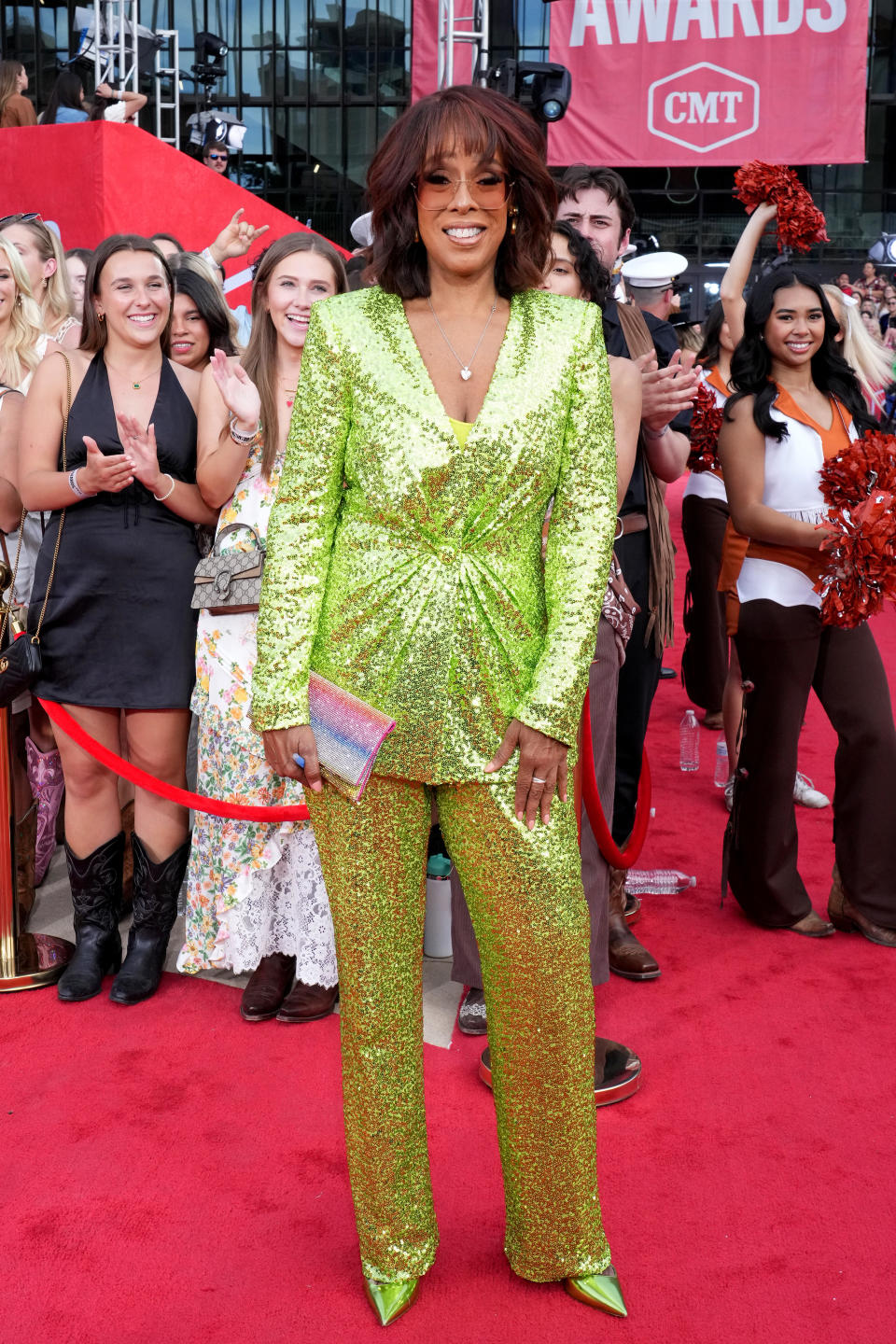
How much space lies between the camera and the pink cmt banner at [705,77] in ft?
41.1

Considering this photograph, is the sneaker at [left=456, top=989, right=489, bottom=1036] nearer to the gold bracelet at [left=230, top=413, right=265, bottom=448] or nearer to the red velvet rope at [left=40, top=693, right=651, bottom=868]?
the red velvet rope at [left=40, top=693, right=651, bottom=868]

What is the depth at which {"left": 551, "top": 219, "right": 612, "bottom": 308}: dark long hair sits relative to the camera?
2.95 metres

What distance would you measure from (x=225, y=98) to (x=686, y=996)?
24619mm

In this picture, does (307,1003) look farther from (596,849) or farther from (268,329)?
(268,329)

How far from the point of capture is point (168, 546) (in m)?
3.40

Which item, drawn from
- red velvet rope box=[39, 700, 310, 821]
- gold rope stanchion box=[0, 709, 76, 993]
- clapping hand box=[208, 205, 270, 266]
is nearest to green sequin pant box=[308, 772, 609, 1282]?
red velvet rope box=[39, 700, 310, 821]

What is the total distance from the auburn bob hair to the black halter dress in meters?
1.51

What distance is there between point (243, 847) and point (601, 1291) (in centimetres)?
157

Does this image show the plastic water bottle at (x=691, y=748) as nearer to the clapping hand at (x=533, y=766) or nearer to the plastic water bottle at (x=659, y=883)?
the plastic water bottle at (x=659, y=883)

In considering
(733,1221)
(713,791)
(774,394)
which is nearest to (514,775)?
(733,1221)

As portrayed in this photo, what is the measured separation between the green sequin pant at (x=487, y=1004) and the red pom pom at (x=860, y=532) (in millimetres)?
1709

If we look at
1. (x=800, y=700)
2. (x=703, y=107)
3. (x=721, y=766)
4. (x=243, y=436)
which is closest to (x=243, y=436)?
(x=243, y=436)

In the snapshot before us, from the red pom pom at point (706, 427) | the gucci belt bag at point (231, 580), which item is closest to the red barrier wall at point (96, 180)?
the red pom pom at point (706, 427)

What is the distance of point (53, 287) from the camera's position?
473 centimetres
